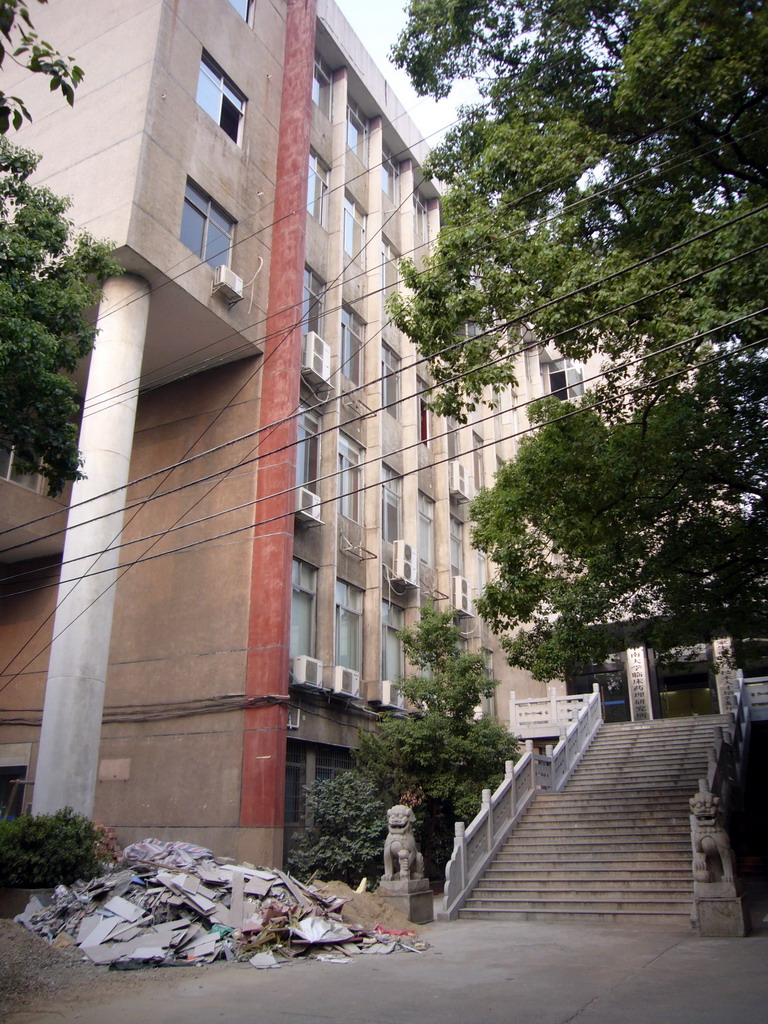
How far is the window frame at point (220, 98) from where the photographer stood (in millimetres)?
19500

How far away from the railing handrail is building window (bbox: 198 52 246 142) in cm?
1670

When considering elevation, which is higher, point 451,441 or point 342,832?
point 451,441

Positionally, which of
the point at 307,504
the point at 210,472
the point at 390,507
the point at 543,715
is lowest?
the point at 543,715

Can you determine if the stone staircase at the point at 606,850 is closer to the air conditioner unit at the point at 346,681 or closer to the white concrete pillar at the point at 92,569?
the air conditioner unit at the point at 346,681

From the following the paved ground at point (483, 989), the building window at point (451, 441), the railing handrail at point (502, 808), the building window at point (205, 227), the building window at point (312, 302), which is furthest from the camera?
the building window at point (451, 441)

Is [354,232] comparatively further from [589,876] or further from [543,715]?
[589,876]

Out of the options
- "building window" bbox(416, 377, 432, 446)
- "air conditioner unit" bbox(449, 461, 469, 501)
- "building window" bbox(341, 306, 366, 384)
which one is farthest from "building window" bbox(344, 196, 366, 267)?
"air conditioner unit" bbox(449, 461, 469, 501)

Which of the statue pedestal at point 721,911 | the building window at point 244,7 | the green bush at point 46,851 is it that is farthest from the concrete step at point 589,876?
the building window at point 244,7

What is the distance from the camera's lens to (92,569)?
14.7 m

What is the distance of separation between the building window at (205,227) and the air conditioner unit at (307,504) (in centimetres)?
566

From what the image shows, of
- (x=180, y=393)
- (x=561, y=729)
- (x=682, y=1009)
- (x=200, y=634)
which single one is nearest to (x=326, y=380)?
(x=180, y=393)

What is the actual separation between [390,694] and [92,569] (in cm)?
870

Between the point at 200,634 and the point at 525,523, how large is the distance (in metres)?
7.71

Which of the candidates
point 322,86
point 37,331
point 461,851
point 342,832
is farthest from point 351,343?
point 461,851
